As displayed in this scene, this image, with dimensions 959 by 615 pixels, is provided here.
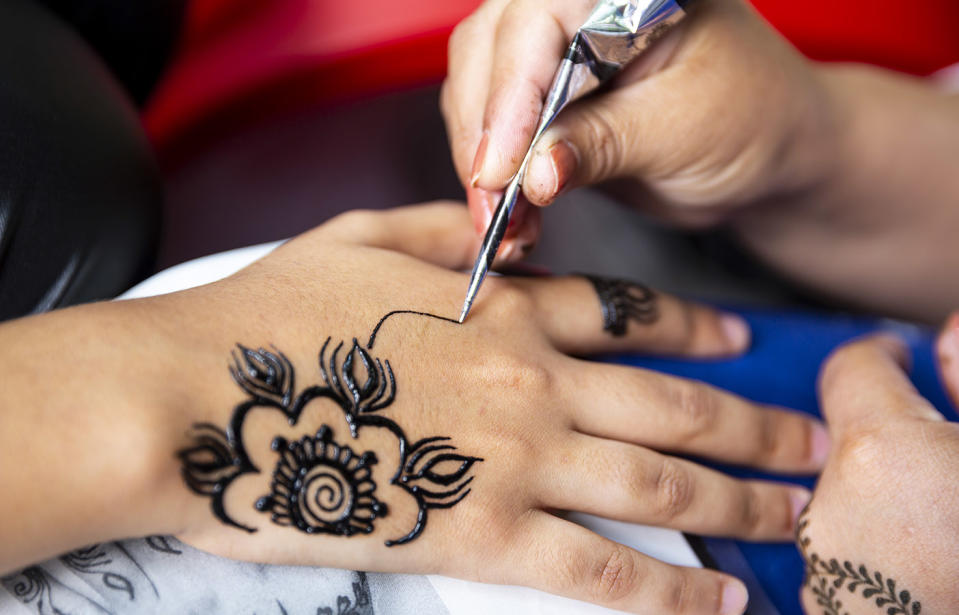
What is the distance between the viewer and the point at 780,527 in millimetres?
968

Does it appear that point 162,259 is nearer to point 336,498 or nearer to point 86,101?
point 86,101

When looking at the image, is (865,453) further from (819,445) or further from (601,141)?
(601,141)

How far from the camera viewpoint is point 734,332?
116cm

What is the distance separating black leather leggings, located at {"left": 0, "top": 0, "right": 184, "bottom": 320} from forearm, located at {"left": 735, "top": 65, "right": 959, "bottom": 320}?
Answer: 107 centimetres

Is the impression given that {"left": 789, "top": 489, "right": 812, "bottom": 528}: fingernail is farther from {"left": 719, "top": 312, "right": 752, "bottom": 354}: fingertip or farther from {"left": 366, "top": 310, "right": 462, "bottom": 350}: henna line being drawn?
{"left": 366, "top": 310, "right": 462, "bottom": 350}: henna line being drawn

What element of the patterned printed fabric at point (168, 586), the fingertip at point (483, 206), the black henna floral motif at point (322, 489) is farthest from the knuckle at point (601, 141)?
the patterned printed fabric at point (168, 586)

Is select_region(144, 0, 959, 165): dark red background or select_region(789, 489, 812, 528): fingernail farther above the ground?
select_region(144, 0, 959, 165): dark red background

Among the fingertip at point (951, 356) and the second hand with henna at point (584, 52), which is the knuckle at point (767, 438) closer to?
the fingertip at point (951, 356)

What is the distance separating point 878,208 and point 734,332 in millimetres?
462

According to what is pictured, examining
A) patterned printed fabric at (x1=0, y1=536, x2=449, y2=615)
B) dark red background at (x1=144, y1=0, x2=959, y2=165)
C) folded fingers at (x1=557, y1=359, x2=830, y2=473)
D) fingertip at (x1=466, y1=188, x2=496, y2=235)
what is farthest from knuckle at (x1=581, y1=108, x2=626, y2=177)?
dark red background at (x1=144, y1=0, x2=959, y2=165)

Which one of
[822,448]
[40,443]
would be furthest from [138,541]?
[822,448]

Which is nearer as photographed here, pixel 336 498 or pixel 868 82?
pixel 336 498

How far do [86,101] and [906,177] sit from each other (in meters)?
1.36

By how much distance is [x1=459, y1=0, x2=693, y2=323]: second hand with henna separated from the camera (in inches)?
34.6
